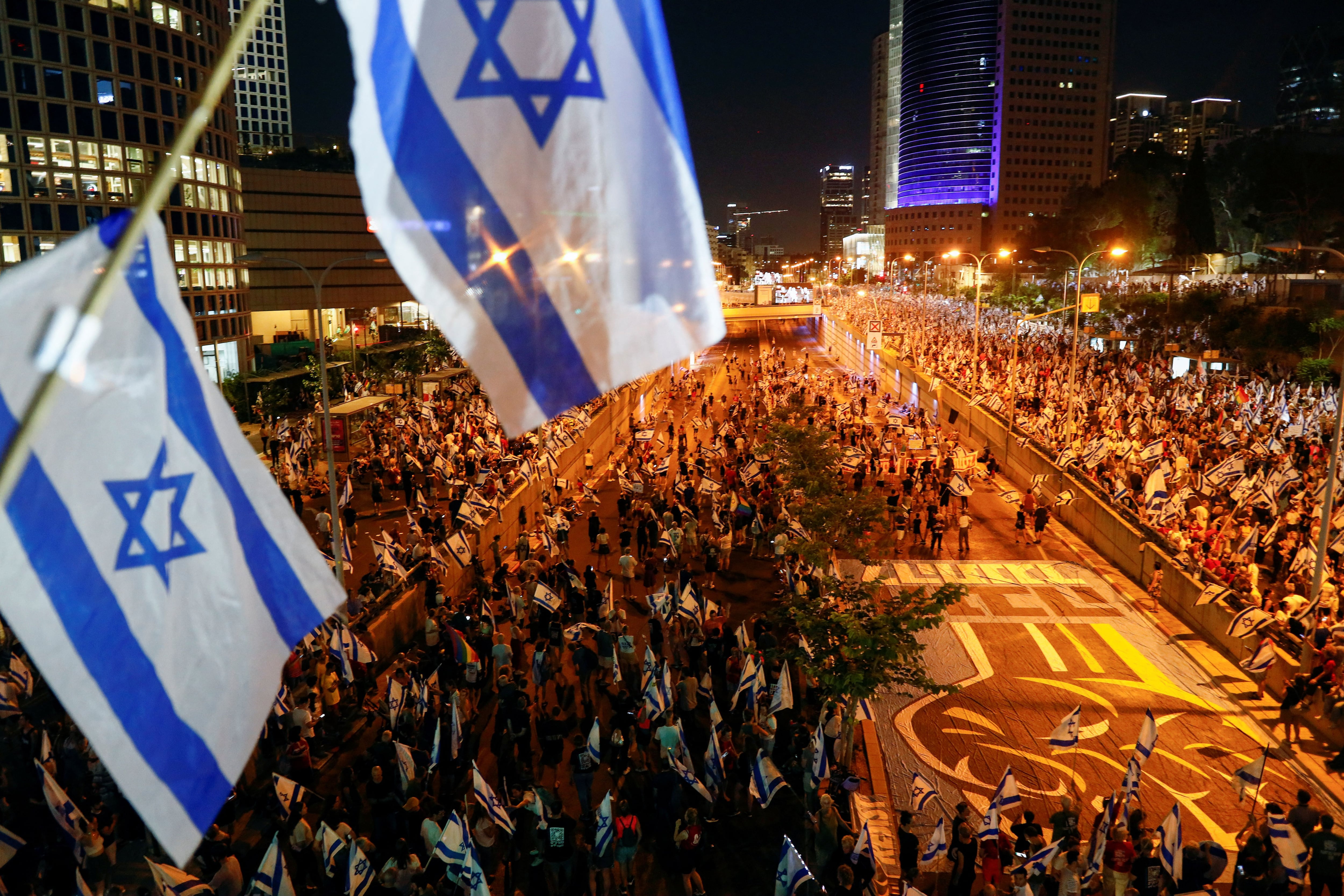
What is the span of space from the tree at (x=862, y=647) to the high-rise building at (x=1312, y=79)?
127788 millimetres

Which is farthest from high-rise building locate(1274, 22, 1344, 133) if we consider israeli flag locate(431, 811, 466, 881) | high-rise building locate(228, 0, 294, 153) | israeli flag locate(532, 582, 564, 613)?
high-rise building locate(228, 0, 294, 153)

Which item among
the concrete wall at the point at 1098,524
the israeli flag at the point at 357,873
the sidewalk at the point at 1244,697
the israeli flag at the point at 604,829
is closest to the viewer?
the israeli flag at the point at 357,873

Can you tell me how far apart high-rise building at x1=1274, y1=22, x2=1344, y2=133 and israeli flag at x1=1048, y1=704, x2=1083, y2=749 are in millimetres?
129241

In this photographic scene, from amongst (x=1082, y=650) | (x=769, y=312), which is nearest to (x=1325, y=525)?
(x=1082, y=650)

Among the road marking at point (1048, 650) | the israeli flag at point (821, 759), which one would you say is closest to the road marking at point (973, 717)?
the road marking at point (1048, 650)

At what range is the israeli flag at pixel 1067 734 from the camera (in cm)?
1129

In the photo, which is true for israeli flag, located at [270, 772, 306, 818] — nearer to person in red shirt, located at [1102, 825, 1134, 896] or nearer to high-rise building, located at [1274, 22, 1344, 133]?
person in red shirt, located at [1102, 825, 1134, 896]

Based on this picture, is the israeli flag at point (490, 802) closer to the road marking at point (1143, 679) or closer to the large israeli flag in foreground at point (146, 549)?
the large israeli flag in foreground at point (146, 549)

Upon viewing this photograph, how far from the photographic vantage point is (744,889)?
10.9 meters

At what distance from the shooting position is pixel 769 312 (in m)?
109

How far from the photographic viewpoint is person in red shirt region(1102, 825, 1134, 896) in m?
9.92

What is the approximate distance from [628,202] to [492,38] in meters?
0.90

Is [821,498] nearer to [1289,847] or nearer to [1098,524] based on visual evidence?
[1098,524]

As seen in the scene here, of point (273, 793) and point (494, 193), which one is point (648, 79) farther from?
point (273, 793)
